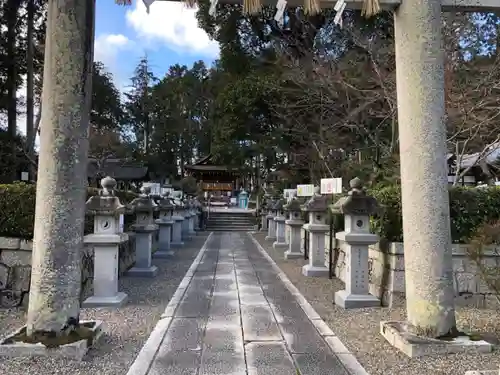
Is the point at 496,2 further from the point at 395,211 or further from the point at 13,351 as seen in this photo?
the point at 13,351

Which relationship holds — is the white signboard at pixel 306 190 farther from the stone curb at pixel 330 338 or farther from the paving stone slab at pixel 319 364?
the paving stone slab at pixel 319 364

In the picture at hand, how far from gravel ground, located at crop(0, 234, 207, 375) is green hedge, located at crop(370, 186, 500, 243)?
10.9ft

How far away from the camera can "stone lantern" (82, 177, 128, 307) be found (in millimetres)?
6180

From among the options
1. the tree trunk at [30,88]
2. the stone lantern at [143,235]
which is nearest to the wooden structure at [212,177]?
the tree trunk at [30,88]

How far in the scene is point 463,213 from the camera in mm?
6086

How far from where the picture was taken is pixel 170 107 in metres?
40.6

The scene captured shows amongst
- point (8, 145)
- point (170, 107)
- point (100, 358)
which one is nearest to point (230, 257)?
point (100, 358)

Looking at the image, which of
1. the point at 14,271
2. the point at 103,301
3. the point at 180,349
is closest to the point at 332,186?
the point at 103,301

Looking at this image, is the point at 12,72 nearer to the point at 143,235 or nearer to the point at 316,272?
the point at 143,235

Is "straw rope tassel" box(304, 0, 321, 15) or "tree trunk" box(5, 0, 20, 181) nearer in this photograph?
"straw rope tassel" box(304, 0, 321, 15)

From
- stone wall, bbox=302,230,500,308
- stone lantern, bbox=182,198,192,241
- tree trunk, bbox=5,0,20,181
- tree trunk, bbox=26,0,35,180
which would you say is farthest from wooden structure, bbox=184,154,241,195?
stone wall, bbox=302,230,500,308

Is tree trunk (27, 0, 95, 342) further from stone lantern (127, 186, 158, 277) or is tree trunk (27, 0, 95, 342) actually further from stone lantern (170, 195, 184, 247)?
stone lantern (170, 195, 184, 247)

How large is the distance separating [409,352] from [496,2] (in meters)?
3.60

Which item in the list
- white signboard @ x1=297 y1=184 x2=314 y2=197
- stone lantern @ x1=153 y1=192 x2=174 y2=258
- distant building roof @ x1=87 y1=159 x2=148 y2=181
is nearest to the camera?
white signboard @ x1=297 y1=184 x2=314 y2=197
